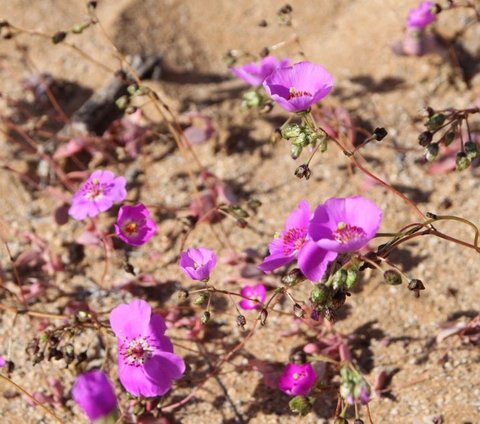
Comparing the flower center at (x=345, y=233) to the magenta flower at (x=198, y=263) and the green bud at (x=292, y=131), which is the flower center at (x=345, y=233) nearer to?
the green bud at (x=292, y=131)

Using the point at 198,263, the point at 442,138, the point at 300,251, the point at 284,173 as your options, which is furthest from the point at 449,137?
the point at 284,173

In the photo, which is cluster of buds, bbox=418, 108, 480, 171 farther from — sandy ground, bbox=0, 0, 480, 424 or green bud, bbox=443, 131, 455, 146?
sandy ground, bbox=0, 0, 480, 424

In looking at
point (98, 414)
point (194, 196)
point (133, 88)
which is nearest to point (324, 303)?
point (98, 414)

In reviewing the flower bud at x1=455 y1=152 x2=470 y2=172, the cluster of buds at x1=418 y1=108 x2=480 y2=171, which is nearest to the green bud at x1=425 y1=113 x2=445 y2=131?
the cluster of buds at x1=418 y1=108 x2=480 y2=171

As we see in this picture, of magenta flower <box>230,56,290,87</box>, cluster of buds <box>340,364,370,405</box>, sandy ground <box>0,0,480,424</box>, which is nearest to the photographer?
cluster of buds <box>340,364,370,405</box>

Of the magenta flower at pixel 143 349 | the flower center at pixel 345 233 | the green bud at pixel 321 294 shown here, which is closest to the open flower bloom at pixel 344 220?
the flower center at pixel 345 233

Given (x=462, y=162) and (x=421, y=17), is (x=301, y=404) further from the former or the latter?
(x=421, y=17)
